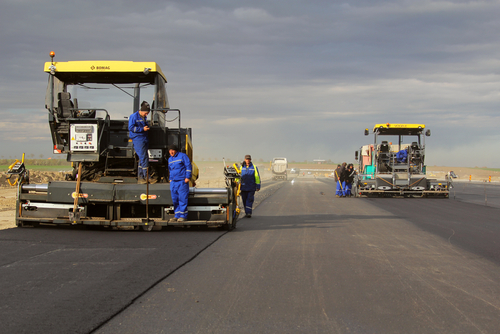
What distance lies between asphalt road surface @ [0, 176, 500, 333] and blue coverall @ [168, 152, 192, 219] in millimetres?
557

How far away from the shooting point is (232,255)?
6.69m

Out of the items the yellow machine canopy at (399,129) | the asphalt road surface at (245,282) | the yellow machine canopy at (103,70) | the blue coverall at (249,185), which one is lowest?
the asphalt road surface at (245,282)

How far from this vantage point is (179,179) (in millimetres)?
8508

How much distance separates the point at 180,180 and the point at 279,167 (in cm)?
4924

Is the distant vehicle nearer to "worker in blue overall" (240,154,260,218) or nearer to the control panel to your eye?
"worker in blue overall" (240,154,260,218)

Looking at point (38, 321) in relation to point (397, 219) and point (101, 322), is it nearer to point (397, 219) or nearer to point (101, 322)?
point (101, 322)

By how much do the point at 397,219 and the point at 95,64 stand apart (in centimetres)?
851

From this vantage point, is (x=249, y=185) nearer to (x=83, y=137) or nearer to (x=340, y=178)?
(x=83, y=137)

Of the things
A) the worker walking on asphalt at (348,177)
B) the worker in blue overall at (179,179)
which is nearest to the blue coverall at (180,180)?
the worker in blue overall at (179,179)

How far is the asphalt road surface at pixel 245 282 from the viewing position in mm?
3785

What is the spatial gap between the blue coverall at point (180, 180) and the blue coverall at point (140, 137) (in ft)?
1.72

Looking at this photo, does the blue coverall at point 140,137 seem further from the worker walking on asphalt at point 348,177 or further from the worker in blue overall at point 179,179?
the worker walking on asphalt at point 348,177

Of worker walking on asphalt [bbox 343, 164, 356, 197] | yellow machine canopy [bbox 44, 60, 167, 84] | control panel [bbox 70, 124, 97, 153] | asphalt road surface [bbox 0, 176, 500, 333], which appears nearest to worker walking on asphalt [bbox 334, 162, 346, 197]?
worker walking on asphalt [bbox 343, 164, 356, 197]

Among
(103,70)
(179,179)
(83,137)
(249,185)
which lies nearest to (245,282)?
(179,179)
